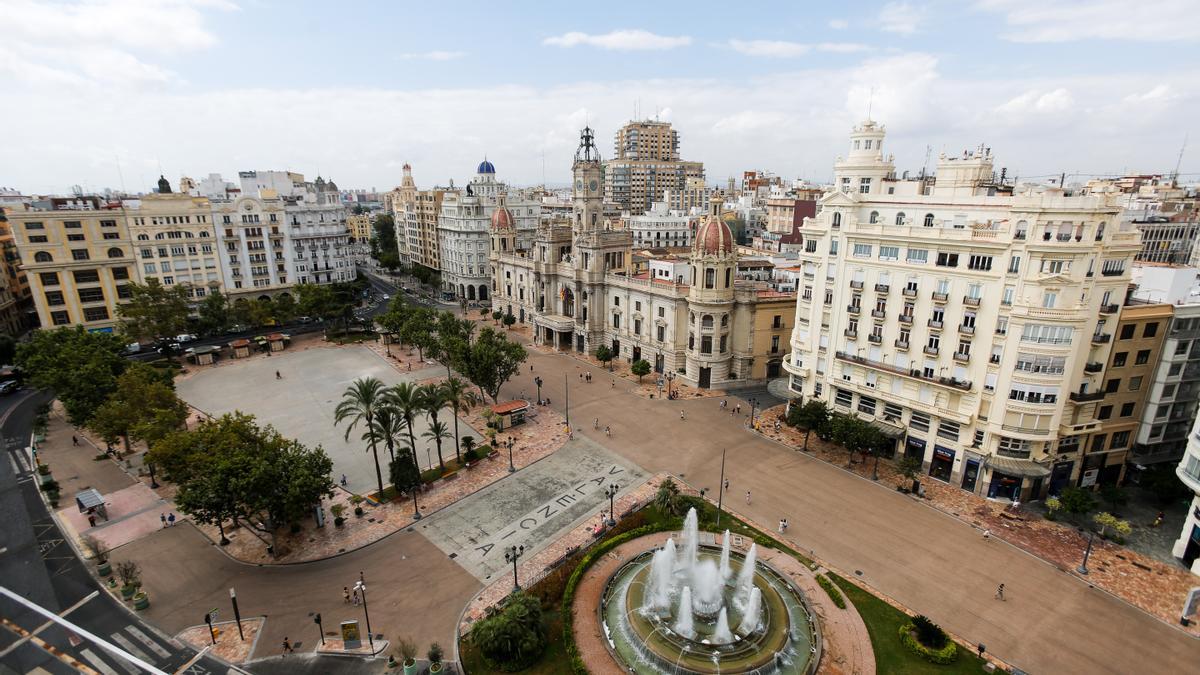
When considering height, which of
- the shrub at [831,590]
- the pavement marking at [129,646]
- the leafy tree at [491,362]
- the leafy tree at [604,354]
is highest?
the leafy tree at [491,362]

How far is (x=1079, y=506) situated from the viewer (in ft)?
146

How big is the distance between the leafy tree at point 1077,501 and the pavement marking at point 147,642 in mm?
65086

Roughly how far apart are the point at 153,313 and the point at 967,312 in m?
111

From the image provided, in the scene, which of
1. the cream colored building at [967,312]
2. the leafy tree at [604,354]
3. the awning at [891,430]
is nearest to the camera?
the cream colored building at [967,312]

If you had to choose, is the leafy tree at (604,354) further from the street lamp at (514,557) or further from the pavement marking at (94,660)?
the pavement marking at (94,660)

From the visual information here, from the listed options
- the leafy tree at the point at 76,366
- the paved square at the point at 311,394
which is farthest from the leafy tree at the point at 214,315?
the leafy tree at the point at 76,366

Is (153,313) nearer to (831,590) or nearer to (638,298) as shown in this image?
(638,298)

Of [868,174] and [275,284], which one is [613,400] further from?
[275,284]

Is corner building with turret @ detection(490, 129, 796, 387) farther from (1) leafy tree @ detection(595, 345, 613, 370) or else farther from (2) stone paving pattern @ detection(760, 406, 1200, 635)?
(2) stone paving pattern @ detection(760, 406, 1200, 635)

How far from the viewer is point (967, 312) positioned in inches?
1944

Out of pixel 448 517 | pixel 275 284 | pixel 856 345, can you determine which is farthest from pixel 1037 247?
pixel 275 284

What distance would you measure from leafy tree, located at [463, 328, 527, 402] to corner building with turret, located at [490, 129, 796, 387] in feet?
74.0

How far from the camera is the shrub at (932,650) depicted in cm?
3347

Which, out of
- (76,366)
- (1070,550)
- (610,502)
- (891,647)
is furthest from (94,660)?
(76,366)
